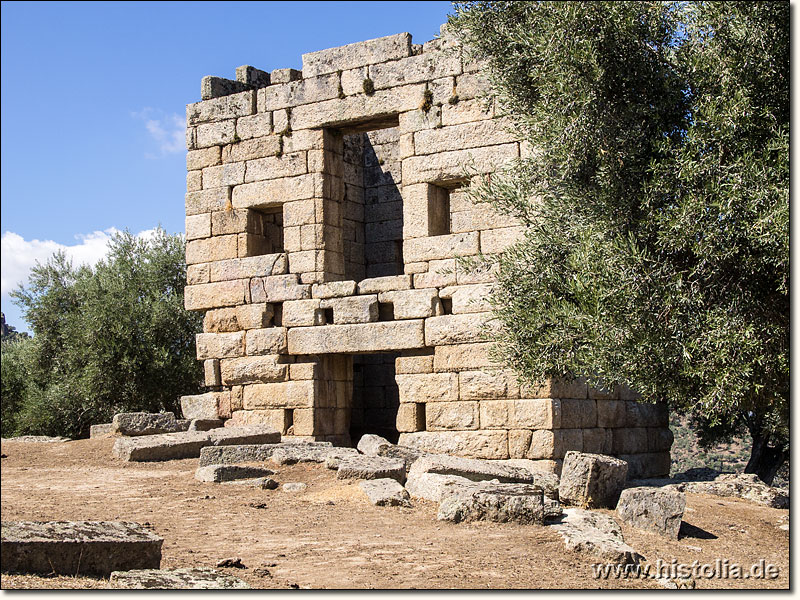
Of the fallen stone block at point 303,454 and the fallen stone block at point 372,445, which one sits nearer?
the fallen stone block at point 303,454

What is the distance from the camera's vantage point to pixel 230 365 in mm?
15250

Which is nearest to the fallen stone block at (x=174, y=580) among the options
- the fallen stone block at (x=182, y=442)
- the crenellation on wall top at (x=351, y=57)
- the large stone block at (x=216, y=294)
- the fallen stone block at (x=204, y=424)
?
the fallen stone block at (x=182, y=442)

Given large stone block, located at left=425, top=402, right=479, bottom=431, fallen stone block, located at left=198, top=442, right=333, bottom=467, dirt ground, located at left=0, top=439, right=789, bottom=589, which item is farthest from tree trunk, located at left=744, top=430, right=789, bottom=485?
fallen stone block, located at left=198, top=442, right=333, bottom=467

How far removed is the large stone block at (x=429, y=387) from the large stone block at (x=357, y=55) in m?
4.72

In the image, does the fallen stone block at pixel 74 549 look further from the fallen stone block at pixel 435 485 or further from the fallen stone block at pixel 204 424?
the fallen stone block at pixel 204 424

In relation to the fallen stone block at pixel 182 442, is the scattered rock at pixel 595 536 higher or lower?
lower

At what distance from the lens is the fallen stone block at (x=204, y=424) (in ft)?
47.9

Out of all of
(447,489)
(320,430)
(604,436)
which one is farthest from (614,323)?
(320,430)

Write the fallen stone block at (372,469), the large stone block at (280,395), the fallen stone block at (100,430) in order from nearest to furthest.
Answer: the fallen stone block at (372,469), the large stone block at (280,395), the fallen stone block at (100,430)

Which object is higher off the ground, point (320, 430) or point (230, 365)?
point (230, 365)

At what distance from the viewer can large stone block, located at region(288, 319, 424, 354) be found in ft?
44.9

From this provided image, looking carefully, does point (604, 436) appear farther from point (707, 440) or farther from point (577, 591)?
point (577, 591)

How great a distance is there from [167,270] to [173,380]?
9.13ft

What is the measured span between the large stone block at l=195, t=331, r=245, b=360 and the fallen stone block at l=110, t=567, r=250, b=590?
9056 millimetres
